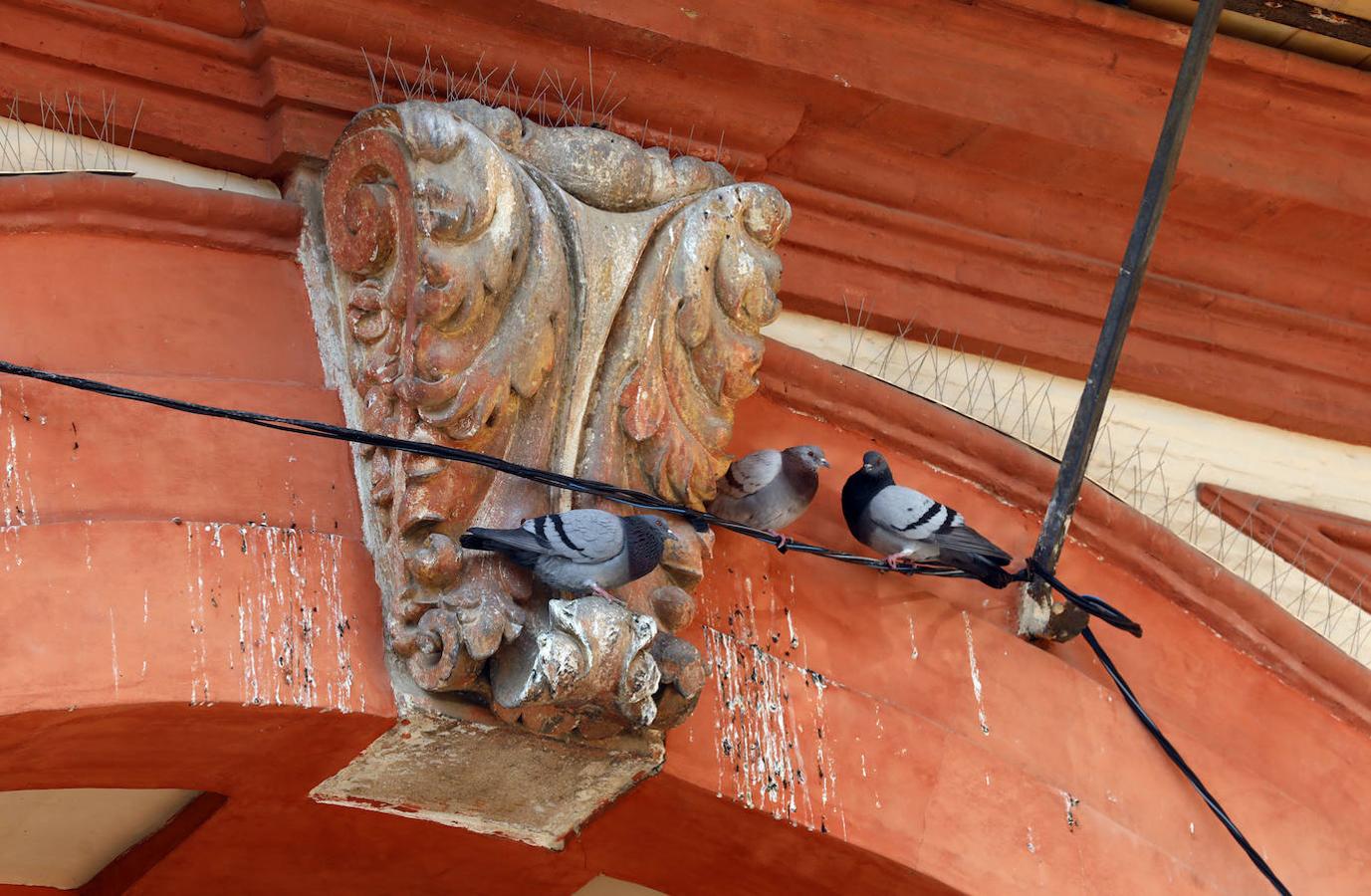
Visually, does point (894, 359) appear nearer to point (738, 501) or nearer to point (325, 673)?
point (738, 501)

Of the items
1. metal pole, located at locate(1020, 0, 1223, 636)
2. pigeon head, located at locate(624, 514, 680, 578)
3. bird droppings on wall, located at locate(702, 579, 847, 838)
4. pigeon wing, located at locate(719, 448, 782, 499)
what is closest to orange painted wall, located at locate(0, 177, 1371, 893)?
bird droppings on wall, located at locate(702, 579, 847, 838)

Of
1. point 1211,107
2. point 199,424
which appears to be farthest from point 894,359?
point 199,424

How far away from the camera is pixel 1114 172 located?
4059 millimetres

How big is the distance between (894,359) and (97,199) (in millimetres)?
1553

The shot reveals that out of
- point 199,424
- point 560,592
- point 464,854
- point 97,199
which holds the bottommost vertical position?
point 464,854

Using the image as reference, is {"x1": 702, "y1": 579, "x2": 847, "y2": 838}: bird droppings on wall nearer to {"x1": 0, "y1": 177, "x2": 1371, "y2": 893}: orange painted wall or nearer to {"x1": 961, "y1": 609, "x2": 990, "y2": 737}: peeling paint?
{"x1": 0, "y1": 177, "x2": 1371, "y2": 893}: orange painted wall

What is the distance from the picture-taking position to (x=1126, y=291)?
357 centimetres

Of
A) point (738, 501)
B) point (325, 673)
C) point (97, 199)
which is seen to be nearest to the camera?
point (325, 673)

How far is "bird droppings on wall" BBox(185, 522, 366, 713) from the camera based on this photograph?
116 inches

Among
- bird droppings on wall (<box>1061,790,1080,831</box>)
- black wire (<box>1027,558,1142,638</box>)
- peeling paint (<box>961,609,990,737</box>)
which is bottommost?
bird droppings on wall (<box>1061,790,1080,831</box>)

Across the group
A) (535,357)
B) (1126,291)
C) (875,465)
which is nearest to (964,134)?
(1126,291)

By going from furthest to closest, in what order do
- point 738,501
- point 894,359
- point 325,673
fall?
point 894,359 → point 738,501 → point 325,673

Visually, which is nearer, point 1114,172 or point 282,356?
point 282,356

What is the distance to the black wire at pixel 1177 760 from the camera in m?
3.58
